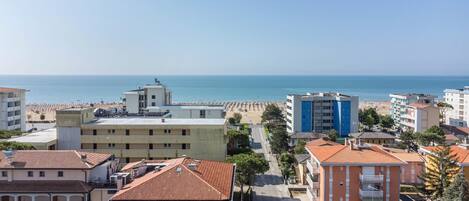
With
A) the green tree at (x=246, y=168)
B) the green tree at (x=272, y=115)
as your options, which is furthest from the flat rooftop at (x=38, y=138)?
the green tree at (x=272, y=115)

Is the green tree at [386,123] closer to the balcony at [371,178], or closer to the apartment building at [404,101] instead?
the apartment building at [404,101]

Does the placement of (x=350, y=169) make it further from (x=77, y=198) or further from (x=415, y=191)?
(x=77, y=198)

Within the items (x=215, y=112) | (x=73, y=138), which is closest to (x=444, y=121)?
(x=215, y=112)

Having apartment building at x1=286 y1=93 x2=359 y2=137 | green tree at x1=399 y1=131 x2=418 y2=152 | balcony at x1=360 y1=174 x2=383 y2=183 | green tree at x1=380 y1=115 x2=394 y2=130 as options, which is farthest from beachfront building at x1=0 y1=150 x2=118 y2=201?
green tree at x1=380 y1=115 x2=394 y2=130

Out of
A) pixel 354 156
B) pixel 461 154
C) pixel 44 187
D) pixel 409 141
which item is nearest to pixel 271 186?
pixel 354 156

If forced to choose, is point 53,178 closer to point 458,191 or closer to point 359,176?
point 359,176

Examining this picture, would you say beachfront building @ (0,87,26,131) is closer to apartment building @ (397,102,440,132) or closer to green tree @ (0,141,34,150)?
green tree @ (0,141,34,150)
